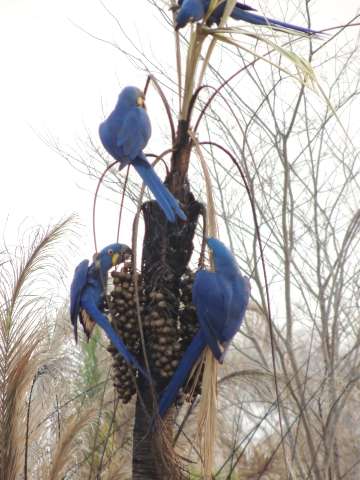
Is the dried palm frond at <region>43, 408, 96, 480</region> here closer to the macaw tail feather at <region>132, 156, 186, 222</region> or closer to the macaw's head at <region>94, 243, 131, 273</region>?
the macaw's head at <region>94, 243, 131, 273</region>

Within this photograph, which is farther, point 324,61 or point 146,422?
point 324,61

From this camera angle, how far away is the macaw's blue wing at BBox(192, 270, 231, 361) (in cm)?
153

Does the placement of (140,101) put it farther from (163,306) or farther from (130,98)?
(163,306)

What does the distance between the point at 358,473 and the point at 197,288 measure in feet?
11.4

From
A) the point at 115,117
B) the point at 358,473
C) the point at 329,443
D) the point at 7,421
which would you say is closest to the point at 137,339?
the point at 115,117

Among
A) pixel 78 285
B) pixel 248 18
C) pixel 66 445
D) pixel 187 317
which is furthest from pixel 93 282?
pixel 66 445

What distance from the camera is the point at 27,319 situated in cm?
248

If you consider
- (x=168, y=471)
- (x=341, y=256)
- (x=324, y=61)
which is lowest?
(x=168, y=471)

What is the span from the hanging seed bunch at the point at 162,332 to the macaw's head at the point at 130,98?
427 mm

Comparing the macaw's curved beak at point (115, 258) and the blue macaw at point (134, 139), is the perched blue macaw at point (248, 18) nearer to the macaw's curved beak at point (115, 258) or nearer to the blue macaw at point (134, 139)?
the blue macaw at point (134, 139)

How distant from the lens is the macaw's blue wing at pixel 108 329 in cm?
161

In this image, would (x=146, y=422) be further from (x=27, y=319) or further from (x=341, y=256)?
(x=341, y=256)

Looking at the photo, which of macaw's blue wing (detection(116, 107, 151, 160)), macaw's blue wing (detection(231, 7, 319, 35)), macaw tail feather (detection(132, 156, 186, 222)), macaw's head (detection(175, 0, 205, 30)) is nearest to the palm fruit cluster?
macaw tail feather (detection(132, 156, 186, 222))

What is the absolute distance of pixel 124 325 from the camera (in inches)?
64.7
